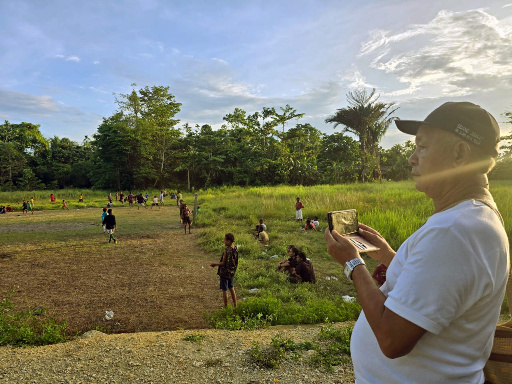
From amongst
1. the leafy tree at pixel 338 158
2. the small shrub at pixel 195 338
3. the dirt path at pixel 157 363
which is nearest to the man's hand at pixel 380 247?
the dirt path at pixel 157 363

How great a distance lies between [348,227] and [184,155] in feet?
118

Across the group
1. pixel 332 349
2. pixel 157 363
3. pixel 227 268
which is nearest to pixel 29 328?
pixel 157 363

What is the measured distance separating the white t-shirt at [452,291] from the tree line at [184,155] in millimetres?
28500

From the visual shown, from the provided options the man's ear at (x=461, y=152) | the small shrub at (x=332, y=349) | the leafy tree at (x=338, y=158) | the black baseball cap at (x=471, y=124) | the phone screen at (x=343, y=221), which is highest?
the leafy tree at (x=338, y=158)

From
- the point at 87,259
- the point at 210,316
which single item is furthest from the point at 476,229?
the point at 87,259

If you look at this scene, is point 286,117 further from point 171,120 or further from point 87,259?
point 87,259

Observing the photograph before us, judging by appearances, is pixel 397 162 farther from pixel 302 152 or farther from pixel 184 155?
pixel 184 155

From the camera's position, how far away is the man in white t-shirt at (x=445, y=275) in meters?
0.83

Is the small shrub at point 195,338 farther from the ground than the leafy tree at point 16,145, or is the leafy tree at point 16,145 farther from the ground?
the leafy tree at point 16,145

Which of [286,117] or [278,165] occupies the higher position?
[286,117]

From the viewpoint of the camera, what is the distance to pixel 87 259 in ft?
26.4

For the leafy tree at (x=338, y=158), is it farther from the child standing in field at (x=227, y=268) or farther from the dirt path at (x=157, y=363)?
the dirt path at (x=157, y=363)

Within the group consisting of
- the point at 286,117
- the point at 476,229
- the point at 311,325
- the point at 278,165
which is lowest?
the point at 311,325

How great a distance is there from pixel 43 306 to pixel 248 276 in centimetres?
372
